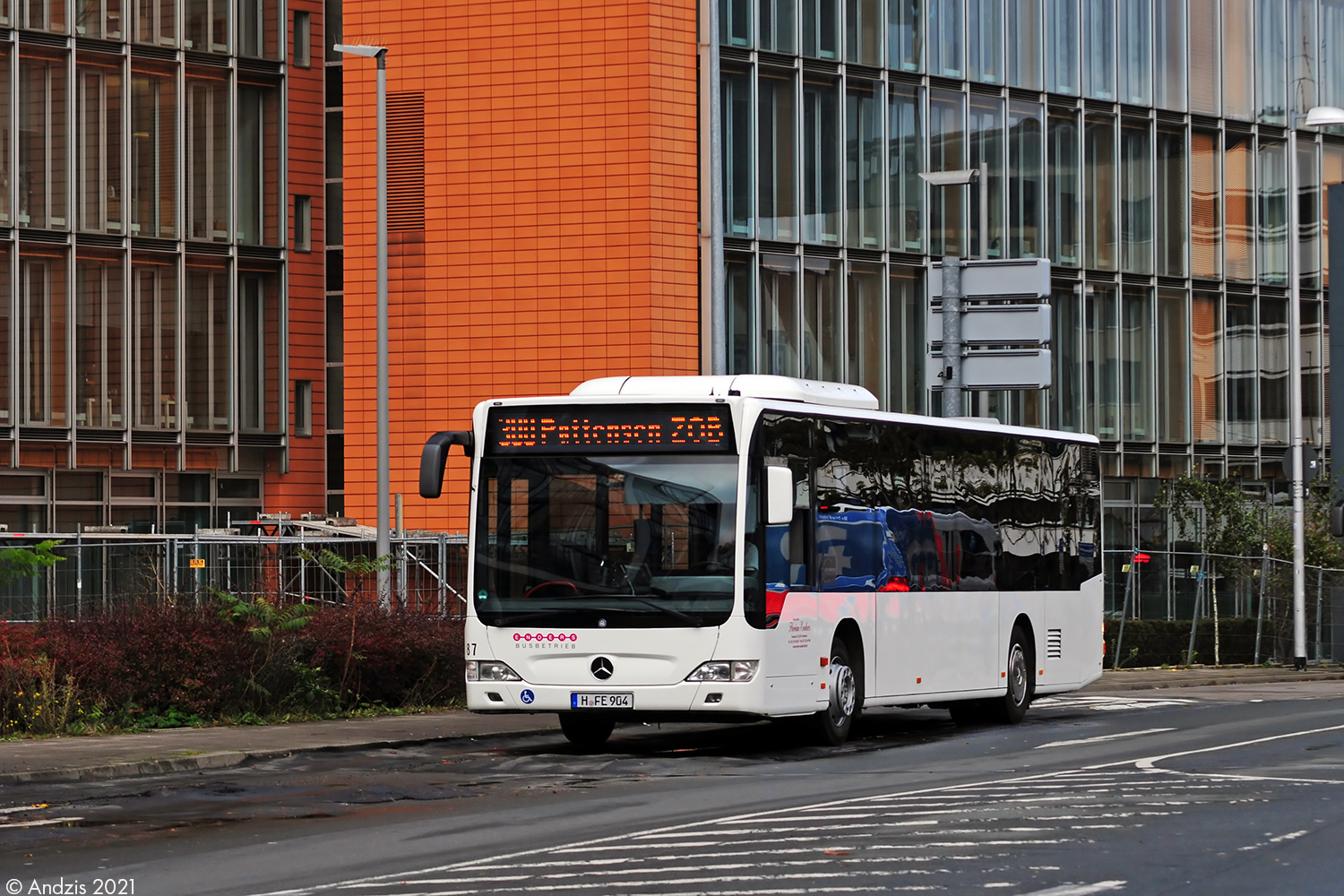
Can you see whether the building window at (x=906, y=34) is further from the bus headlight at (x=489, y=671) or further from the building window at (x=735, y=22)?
the bus headlight at (x=489, y=671)

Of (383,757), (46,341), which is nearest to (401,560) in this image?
(383,757)

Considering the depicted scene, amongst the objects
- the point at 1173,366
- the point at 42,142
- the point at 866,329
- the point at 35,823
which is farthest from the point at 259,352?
the point at 35,823

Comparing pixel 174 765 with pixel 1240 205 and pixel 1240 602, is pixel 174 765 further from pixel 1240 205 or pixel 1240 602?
pixel 1240 205

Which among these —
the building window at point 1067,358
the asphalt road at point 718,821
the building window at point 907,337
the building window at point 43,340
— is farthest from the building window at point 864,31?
the asphalt road at point 718,821

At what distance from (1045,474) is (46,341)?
79.1ft

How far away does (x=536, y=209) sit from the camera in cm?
4034

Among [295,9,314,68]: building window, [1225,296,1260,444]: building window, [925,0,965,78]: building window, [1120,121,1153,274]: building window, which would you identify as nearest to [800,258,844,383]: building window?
[925,0,965,78]: building window

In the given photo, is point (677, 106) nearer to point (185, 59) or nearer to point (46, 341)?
point (185, 59)

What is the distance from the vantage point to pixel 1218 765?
16.8 metres

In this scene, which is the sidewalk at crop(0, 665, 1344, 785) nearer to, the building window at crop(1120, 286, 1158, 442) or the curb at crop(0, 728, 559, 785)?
the curb at crop(0, 728, 559, 785)

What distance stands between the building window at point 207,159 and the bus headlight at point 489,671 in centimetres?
2685

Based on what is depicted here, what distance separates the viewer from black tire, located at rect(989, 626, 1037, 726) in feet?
75.9

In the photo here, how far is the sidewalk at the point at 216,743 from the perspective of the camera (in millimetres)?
16500

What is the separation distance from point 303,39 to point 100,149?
545 cm
